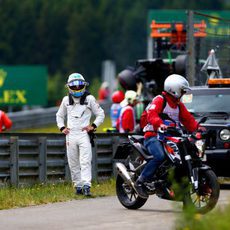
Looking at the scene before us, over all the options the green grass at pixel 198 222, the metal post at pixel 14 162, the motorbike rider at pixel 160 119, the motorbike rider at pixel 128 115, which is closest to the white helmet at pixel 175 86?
the motorbike rider at pixel 160 119

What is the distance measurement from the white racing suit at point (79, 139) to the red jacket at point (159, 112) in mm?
2200

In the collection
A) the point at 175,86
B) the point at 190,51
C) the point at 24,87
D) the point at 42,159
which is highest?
the point at 190,51

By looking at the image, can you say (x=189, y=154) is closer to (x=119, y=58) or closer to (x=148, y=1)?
(x=119, y=58)

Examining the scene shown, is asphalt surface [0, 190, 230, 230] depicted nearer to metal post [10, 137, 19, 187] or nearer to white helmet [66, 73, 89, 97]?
white helmet [66, 73, 89, 97]

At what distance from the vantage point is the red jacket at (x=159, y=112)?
15.1m

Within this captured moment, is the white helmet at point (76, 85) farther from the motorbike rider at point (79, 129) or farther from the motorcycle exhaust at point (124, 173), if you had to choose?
the motorcycle exhaust at point (124, 173)

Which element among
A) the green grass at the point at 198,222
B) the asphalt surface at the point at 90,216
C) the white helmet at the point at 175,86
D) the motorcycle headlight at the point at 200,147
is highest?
the white helmet at the point at 175,86

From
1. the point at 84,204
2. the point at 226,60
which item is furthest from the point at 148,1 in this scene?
the point at 84,204

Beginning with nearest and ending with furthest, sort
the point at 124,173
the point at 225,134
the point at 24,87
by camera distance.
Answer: the point at 124,173 → the point at 225,134 → the point at 24,87

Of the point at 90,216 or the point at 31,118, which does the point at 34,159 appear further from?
the point at 31,118

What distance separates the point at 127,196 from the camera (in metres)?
15.9

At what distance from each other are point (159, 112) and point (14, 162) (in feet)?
13.2

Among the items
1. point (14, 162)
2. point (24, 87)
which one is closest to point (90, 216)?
point (14, 162)

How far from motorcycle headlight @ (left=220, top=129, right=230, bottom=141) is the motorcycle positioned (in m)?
3.34
